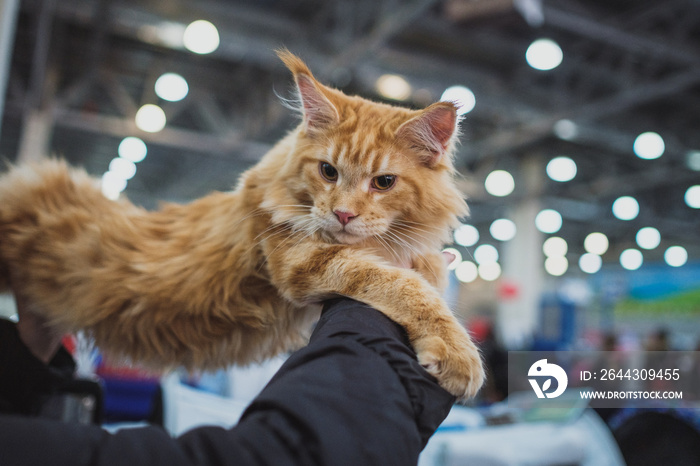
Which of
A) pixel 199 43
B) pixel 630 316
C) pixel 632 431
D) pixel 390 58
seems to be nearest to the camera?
pixel 632 431

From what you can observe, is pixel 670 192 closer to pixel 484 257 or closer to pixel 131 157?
pixel 484 257

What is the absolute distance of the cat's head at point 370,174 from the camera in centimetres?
136

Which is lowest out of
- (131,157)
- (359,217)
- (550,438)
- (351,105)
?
(550,438)

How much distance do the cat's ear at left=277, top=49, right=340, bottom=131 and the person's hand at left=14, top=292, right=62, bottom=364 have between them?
1114 mm

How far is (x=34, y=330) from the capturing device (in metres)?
1.69

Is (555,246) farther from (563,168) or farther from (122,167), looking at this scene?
(122,167)

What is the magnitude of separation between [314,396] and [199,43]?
16.8ft

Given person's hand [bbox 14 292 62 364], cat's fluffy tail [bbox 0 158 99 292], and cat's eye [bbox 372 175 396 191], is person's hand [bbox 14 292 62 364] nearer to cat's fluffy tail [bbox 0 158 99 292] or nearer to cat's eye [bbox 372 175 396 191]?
cat's fluffy tail [bbox 0 158 99 292]

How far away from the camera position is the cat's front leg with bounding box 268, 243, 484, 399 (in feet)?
3.33

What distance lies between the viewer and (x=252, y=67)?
26.1 ft

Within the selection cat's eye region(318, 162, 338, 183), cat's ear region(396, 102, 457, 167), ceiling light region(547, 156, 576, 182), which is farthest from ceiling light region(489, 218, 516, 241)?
cat's eye region(318, 162, 338, 183)

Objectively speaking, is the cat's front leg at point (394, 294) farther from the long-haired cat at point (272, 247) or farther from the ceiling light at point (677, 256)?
the ceiling light at point (677, 256)

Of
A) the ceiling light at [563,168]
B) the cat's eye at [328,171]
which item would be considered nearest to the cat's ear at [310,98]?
the cat's eye at [328,171]

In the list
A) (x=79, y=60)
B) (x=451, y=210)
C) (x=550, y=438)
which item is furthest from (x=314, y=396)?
(x=79, y=60)
